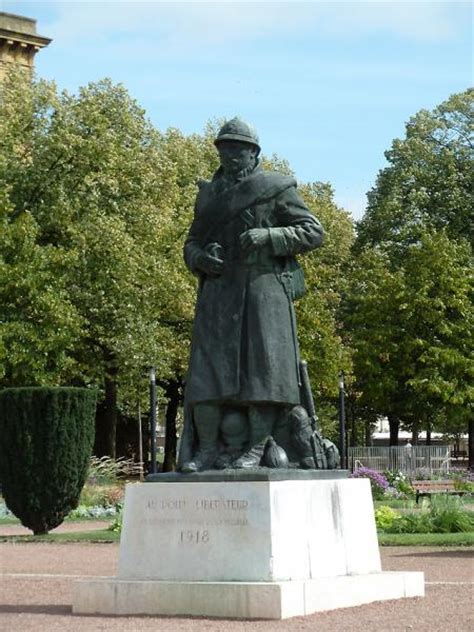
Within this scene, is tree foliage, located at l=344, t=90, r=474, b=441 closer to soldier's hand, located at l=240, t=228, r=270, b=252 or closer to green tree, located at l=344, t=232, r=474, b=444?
green tree, located at l=344, t=232, r=474, b=444

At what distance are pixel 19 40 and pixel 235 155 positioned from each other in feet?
170

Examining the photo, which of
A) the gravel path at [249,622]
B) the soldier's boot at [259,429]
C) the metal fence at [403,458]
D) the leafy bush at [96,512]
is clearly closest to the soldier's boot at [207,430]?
the soldier's boot at [259,429]

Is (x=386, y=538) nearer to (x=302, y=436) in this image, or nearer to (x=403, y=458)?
(x=302, y=436)

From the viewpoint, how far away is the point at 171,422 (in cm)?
5722

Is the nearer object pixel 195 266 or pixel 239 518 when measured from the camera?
pixel 239 518

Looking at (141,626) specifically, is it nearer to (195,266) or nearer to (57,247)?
(195,266)

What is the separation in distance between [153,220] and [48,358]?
733cm

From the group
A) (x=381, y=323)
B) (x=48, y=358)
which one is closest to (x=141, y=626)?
(x=48, y=358)

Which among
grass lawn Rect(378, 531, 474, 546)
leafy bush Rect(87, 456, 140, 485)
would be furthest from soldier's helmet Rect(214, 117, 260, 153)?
leafy bush Rect(87, 456, 140, 485)

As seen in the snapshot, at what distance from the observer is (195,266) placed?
1327 cm

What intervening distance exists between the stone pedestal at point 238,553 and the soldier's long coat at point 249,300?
34.7 inches

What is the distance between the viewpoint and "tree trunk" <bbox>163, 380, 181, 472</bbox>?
54688mm

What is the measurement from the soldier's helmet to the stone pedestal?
2.98 meters

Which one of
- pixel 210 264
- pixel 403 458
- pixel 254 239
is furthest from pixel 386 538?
pixel 403 458
